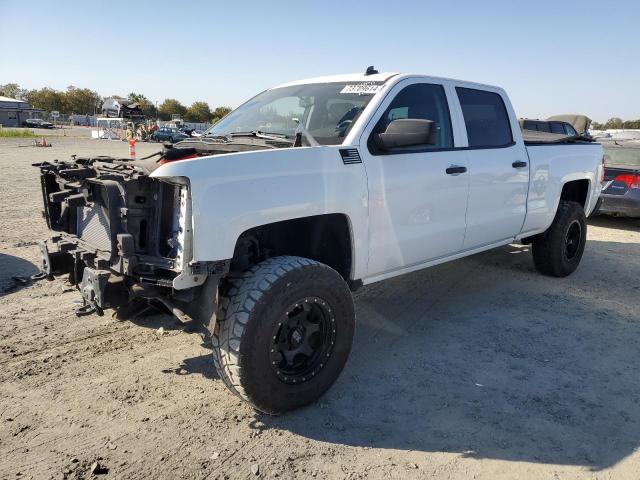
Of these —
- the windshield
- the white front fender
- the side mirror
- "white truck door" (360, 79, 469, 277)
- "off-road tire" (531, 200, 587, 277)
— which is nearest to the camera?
the white front fender

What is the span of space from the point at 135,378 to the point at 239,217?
1.49m

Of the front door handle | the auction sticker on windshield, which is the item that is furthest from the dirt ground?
the auction sticker on windshield

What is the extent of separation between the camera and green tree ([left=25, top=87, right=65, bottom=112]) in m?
101

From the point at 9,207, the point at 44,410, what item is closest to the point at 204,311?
the point at 44,410

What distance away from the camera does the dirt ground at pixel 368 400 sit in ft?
8.68

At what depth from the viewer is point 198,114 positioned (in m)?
108

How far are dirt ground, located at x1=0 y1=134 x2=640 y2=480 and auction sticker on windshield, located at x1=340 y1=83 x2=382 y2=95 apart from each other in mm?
1916

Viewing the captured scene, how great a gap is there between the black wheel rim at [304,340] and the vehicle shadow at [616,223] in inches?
Result: 330

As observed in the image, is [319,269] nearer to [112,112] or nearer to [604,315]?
[604,315]

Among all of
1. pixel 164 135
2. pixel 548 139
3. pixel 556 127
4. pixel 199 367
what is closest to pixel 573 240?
pixel 548 139

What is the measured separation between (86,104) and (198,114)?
22221 mm

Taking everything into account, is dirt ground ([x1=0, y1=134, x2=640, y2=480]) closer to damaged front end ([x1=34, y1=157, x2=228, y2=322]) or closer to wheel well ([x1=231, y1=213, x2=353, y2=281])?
damaged front end ([x1=34, y1=157, x2=228, y2=322])

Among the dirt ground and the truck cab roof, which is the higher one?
the truck cab roof

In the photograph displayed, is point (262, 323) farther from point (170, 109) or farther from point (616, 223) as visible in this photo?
point (170, 109)
